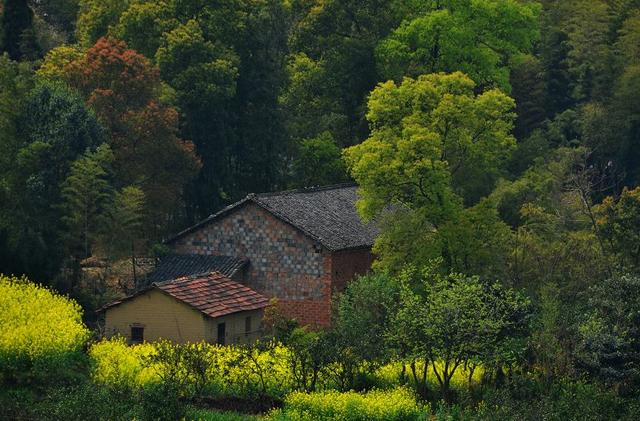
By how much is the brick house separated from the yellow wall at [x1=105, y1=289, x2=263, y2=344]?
609cm

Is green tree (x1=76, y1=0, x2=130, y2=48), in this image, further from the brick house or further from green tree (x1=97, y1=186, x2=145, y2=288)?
green tree (x1=97, y1=186, x2=145, y2=288)

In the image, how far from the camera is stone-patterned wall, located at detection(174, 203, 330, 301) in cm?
5188

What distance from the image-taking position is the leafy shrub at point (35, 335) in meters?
38.9

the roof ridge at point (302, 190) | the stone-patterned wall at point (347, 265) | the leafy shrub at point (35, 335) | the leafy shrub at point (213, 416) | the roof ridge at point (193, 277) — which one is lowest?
the leafy shrub at point (213, 416)

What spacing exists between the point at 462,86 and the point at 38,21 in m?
31.2

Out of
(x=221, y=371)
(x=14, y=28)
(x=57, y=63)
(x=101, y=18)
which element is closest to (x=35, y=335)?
(x=221, y=371)

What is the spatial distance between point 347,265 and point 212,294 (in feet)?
23.0

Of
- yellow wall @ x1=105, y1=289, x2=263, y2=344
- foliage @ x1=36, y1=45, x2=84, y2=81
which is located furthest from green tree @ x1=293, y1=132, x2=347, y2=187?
yellow wall @ x1=105, y1=289, x2=263, y2=344

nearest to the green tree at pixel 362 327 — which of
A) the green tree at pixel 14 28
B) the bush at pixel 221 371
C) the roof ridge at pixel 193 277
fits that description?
the bush at pixel 221 371

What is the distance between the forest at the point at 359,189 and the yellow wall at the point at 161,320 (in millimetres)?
963

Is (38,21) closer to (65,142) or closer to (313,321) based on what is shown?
(65,142)

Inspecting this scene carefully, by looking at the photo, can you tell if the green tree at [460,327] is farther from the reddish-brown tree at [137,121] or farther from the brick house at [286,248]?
the reddish-brown tree at [137,121]

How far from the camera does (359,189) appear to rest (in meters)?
52.8

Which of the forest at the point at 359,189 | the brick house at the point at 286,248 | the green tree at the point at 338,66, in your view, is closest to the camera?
the forest at the point at 359,189
